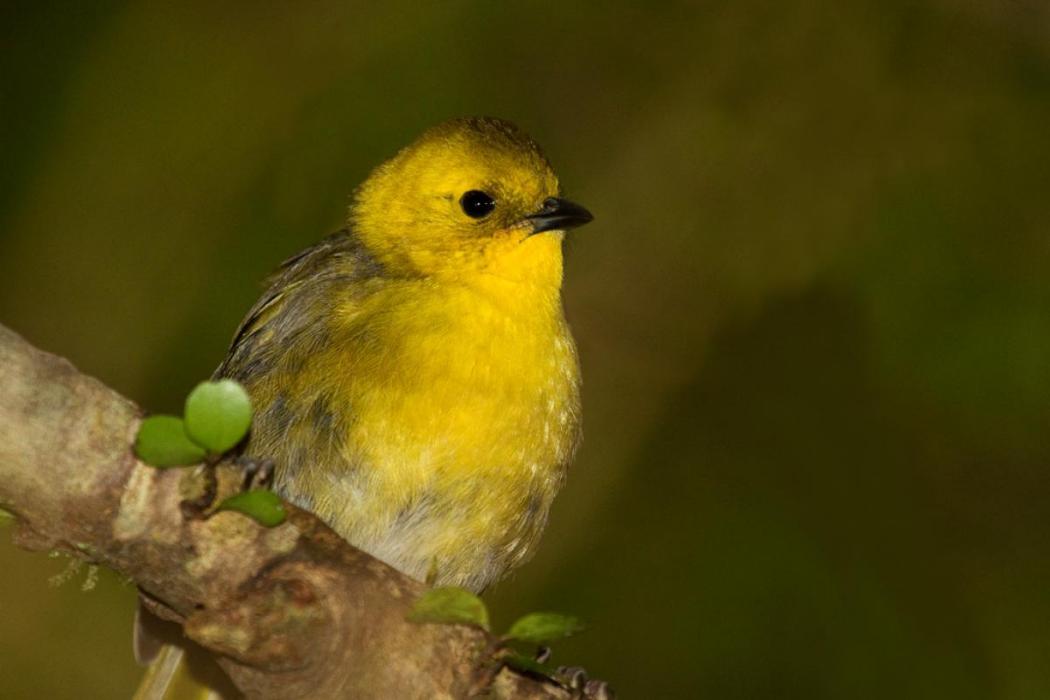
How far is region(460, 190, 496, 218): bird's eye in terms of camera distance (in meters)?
4.12

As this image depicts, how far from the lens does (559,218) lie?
4.09 m

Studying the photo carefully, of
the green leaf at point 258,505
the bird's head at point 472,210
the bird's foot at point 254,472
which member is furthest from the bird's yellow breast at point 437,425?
the green leaf at point 258,505

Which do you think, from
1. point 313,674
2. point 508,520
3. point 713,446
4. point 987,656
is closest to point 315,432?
point 508,520

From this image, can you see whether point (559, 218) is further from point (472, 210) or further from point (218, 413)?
point (218, 413)

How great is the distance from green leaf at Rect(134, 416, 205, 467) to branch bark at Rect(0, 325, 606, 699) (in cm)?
5

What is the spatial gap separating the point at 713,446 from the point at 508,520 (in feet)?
6.08

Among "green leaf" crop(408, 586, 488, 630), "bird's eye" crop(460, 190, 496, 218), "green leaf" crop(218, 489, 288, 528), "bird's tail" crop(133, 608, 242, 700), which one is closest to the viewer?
"green leaf" crop(218, 489, 288, 528)

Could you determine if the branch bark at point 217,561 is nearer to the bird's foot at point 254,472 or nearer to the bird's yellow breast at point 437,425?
the bird's foot at point 254,472

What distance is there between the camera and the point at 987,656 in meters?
4.79

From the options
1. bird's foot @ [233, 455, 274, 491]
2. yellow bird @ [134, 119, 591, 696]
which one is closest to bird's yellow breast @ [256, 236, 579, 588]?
yellow bird @ [134, 119, 591, 696]

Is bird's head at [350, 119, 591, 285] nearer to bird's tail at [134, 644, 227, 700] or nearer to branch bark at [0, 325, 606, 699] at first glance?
bird's tail at [134, 644, 227, 700]

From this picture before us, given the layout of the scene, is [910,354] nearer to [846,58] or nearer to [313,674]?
[846,58]

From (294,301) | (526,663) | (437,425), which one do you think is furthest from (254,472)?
(294,301)

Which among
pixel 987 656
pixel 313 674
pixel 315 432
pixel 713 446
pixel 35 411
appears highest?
pixel 713 446
